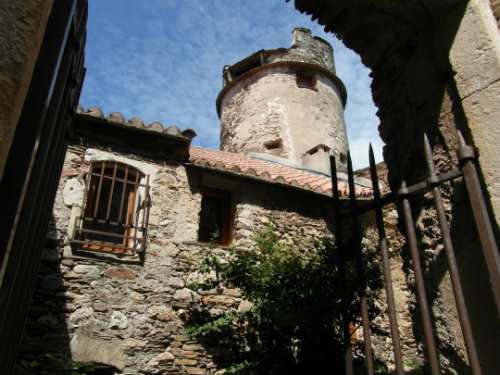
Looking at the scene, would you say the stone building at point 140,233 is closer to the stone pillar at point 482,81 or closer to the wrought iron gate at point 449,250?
the wrought iron gate at point 449,250

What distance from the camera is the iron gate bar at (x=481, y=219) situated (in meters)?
1.53

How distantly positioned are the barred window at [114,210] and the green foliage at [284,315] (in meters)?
1.17

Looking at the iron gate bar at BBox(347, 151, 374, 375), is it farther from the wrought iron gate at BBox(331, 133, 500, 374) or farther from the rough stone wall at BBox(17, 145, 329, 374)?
the rough stone wall at BBox(17, 145, 329, 374)

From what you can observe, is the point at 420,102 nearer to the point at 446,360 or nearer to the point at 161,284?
the point at 446,360

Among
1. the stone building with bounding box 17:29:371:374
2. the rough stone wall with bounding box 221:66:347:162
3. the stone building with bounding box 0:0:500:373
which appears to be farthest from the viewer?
the rough stone wall with bounding box 221:66:347:162

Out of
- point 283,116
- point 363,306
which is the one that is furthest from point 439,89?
point 283,116

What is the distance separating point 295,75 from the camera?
42.7 feet

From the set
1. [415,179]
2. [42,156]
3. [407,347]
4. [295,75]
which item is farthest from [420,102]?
[295,75]

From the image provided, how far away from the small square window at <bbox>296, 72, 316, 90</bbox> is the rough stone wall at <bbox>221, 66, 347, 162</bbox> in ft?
0.65

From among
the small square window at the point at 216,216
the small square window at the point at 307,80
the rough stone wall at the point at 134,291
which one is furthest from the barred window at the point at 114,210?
the small square window at the point at 307,80

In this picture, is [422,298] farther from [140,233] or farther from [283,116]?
[283,116]

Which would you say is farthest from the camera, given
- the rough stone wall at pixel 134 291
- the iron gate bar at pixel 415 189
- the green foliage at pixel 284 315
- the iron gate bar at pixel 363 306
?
the rough stone wall at pixel 134 291

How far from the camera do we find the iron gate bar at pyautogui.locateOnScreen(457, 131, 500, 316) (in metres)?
1.53

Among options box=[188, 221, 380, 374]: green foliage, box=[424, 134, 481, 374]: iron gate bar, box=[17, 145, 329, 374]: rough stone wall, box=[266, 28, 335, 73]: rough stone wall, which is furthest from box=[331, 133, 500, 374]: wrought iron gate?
box=[266, 28, 335, 73]: rough stone wall
